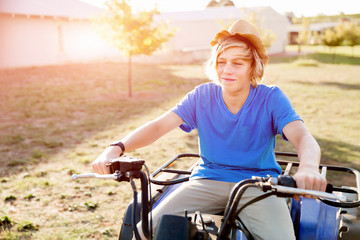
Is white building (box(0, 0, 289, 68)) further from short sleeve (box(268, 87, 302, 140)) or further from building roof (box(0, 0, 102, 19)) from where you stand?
short sleeve (box(268, 87, 302, 140))

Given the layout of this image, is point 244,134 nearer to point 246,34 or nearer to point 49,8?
point 246,34

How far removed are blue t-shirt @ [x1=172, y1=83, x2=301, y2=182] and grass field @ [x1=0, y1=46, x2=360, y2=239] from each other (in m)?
1.72

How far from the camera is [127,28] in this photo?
11.2 meters

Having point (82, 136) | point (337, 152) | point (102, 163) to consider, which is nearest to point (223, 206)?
point (102, 163)

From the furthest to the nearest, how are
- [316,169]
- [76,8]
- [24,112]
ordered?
[76,8] → [24,112] → [316,169]

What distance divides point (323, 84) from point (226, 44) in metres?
13.9

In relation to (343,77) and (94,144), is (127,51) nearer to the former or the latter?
(94,144)

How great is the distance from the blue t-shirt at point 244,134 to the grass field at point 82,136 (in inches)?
67.8


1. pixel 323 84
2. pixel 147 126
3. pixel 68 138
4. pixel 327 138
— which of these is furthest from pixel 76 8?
pixel 147 126

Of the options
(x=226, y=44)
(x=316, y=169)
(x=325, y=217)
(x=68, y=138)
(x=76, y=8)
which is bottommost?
(x=68, y=138)

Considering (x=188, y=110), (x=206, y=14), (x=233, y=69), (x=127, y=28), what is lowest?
(x=188, y=110)

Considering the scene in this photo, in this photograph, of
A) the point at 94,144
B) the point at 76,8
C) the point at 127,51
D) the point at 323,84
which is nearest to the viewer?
the point at 94,144

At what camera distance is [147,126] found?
2.46 metres

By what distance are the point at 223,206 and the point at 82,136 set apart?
5.43 m
